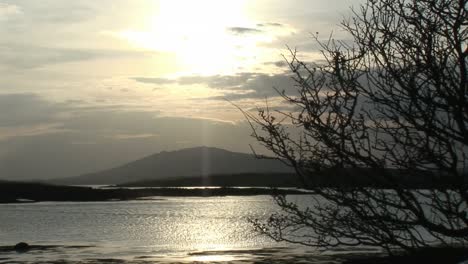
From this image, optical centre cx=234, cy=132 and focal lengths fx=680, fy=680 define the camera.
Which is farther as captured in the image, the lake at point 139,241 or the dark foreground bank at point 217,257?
the lake at point 139,241

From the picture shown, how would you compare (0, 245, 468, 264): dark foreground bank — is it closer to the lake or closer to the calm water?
the lake

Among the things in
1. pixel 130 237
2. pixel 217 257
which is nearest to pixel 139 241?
pixel 130 237

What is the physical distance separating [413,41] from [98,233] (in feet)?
173

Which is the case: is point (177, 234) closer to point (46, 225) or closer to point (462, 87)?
point (46, 225)

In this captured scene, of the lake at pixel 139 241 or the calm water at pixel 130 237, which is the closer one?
the lake at pixel 139 241

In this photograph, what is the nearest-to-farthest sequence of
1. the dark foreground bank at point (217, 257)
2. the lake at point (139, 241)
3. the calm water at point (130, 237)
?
the dark foreground bank at point (217, 257), the lake at point (139, 241), the calm water at point (130, 237)

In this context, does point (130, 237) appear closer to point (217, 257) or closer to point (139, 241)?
point (139, 241)

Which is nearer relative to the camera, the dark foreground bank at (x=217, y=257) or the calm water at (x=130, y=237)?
the dark foreground bank at (x=217, y=257)

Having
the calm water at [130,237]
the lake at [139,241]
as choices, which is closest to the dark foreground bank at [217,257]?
the lake at [139,241]

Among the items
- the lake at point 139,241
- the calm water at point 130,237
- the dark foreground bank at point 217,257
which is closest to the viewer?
the dark foreground bank at point 217,257

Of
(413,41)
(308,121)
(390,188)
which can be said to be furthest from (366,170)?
(413,41)

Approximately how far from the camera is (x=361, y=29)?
44.5 feet

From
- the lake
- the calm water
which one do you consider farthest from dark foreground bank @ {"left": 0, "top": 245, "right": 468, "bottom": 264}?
the calm water

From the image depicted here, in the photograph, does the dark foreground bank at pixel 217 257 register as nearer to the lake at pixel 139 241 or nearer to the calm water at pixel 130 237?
the lake at pixel 139 241
